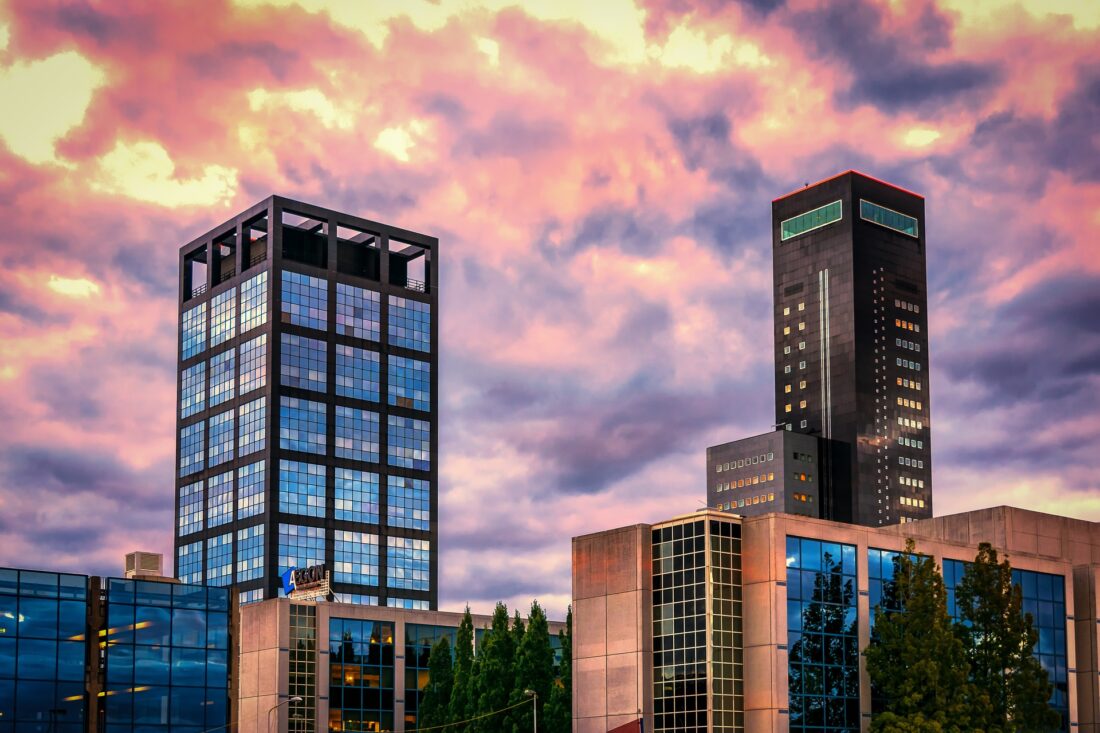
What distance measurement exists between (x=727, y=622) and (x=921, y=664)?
1266 cm

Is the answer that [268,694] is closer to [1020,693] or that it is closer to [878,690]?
[878,690]

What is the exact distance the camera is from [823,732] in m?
104

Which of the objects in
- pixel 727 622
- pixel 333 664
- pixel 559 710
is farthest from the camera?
pixel 333 664

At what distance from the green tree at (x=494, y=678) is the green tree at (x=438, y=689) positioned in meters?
10.1

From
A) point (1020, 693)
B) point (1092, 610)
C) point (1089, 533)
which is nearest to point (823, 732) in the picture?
point (1020, 693)

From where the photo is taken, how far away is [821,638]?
106 meters

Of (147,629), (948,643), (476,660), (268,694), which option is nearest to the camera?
(948,643)

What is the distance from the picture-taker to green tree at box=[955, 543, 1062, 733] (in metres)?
106

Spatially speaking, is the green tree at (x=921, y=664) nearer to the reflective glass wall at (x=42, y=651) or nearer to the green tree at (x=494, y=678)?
the green tree at (x=494, y=678)

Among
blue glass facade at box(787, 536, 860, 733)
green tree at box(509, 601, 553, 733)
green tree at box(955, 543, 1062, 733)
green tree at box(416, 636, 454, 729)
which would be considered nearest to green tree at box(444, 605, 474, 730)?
green tree at box(416, 636, 454, 729)

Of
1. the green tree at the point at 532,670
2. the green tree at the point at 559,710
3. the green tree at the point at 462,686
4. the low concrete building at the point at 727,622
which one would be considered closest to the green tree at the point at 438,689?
the green tree at the point at 462,686

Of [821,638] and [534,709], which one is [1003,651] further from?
[534,709]

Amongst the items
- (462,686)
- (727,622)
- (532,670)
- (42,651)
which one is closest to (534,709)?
(532,670)

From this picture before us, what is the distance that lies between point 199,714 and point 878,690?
4966 centimetres
